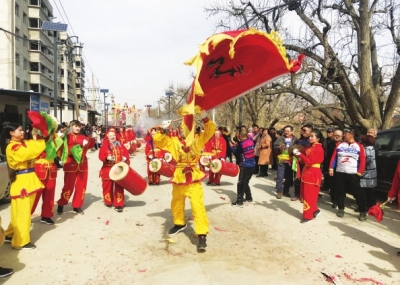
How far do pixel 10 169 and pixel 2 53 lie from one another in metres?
31.4

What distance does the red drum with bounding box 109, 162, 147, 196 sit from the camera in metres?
6.47

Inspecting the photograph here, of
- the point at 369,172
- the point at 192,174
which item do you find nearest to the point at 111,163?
the point at 192,174

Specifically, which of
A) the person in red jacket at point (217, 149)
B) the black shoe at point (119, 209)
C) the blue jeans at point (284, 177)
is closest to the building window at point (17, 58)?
the person in red jacket at point (217, 149)

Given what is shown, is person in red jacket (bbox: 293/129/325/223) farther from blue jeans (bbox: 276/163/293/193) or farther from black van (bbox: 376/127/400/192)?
black van (bbox: 376/127/400/192)

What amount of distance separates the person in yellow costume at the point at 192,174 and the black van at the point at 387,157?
15.0ft

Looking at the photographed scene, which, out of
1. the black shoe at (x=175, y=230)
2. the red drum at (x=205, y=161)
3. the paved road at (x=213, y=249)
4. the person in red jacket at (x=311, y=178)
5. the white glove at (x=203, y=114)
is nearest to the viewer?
the paved road at (x=213, y=249)

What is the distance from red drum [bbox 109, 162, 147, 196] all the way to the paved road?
46cm

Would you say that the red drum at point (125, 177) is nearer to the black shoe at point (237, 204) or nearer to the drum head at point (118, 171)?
the drum head at point (118, 171)

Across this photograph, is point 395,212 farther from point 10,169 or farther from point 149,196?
point 10,169

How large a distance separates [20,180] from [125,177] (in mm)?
2196

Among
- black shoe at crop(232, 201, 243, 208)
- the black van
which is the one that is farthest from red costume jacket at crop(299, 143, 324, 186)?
the black van

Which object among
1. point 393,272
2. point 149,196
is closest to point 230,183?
point 149,196

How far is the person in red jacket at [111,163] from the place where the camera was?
22.0 ft

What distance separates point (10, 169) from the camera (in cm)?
455
